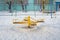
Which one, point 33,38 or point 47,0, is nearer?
point 33,38

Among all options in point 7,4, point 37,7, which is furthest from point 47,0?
point 7,4

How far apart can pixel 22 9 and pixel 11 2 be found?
2.85m

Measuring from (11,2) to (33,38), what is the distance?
101ft

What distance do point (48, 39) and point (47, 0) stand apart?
3160cm

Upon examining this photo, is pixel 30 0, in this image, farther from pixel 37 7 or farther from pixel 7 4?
pixel 7 4

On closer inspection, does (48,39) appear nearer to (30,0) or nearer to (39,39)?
(39,39)

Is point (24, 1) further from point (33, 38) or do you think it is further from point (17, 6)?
point (33, 38)

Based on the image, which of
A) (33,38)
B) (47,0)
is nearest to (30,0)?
(47,0)

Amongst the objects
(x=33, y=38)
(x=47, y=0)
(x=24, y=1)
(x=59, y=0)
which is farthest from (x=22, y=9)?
(x=33, y=38)

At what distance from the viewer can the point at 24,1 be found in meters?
41.2

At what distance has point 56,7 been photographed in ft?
140

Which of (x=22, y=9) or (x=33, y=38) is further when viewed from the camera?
(x=22, y=9)

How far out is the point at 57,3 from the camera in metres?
43.0

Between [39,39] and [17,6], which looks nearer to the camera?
[39,39]
